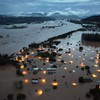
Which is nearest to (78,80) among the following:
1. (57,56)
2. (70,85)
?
(70,85)

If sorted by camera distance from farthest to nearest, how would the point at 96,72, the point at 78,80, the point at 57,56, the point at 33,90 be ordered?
the point at 57,56 → the point at 96,72 → the point at 78,80 → the point at 33,90

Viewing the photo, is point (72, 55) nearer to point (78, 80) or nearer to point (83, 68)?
point (83, 68)

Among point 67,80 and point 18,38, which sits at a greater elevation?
point 18,38

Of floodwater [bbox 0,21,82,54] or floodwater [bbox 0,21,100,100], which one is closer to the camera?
floodwater [bbox 0,21,100,100]

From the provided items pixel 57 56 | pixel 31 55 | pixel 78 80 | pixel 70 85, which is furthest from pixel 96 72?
pixel 31 55

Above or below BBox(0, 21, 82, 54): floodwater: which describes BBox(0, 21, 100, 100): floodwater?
below

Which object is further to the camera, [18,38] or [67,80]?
[18,38]

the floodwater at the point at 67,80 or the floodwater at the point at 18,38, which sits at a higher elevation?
the floodwater at the point at 18,38

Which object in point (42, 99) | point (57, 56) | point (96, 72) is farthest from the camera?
point (57, 56)

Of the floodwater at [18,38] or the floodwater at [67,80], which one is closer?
the floodwater at [67,80]

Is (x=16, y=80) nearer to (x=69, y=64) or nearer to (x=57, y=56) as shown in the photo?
(x=69, y=64)

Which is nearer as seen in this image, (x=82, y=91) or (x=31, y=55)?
(x=82, y=91)
